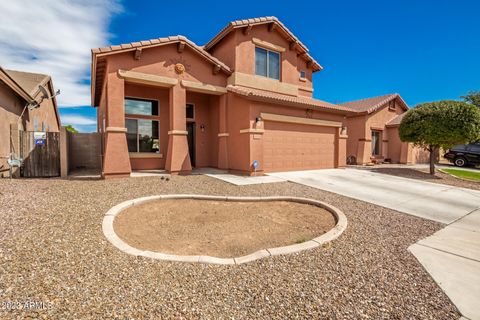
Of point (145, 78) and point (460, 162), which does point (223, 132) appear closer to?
point (145, 78)

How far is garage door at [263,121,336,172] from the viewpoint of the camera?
11258 millimetres

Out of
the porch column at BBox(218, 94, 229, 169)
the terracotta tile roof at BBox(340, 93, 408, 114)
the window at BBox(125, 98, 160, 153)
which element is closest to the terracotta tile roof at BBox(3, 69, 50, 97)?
the window at BBox(125, 98, 160, 153)

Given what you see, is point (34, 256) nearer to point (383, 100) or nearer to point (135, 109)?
point (135, 109)

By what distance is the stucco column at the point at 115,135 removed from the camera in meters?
8.92

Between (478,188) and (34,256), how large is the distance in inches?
554

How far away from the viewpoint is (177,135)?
10.3 m

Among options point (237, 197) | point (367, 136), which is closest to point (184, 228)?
point (237, 197)

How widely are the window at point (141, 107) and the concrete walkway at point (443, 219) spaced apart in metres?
7.31

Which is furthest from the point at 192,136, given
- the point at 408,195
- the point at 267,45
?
the point at 408,195

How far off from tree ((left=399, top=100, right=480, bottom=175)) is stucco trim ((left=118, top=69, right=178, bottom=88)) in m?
13.2

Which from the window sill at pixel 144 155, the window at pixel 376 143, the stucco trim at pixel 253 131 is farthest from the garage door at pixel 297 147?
the window at pixel 376 143

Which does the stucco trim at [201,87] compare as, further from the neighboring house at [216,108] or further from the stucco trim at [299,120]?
the stucco trim at [299,120]

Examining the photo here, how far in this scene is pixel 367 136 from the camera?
1783cm

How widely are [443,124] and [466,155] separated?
10845 millimetres
